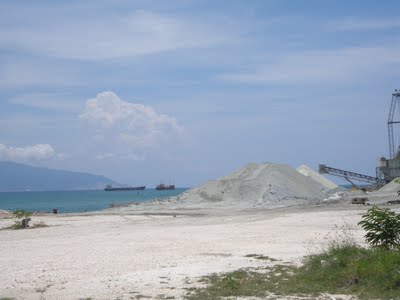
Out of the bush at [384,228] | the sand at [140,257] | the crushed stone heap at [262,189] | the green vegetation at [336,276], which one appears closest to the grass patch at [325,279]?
the green vegetation at [336,276]

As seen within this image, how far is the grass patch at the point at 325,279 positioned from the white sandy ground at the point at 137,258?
0.90 meters

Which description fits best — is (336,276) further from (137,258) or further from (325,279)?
(137,258)

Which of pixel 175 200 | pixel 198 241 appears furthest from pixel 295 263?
pixel 175 200

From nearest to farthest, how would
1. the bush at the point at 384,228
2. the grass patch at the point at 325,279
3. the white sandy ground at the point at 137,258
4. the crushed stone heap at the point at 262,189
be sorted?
the grass patch at the point at 325,279, the white sandy ground at the point at 137,258, the bush at the point at 384,228, the crushed stone heap at the point at 262,189

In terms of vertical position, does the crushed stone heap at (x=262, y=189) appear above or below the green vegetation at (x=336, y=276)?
above

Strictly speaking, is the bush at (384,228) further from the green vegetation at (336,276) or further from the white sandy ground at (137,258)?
the white sandy ground at (137,258)

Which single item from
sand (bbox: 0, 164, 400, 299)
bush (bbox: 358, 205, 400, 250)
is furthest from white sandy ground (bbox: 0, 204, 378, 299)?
bush (bbox: 358, 205, 400, 250)

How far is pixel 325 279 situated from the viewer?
13.2 metres

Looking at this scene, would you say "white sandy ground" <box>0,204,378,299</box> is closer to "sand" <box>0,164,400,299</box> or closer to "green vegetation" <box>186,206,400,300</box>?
"sand" <box>0,164,400,299</box>

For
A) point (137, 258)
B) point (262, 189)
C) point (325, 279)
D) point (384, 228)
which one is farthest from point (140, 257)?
point (262, 189)

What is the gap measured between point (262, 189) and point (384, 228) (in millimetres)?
Result: 47828

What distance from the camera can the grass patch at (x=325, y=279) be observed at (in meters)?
12.2

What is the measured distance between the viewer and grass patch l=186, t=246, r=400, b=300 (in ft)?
39.9

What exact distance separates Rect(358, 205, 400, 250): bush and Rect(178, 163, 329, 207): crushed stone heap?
42.4 metres
